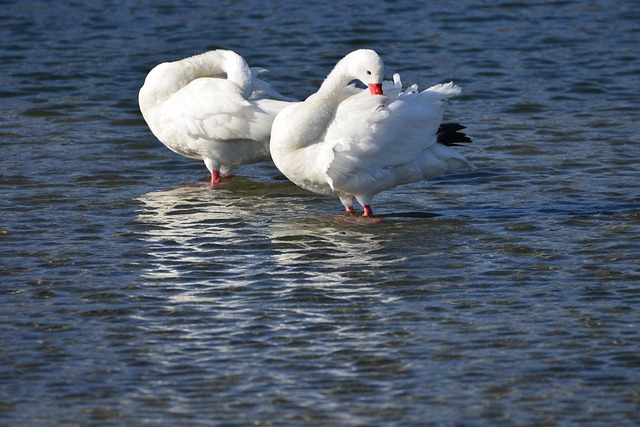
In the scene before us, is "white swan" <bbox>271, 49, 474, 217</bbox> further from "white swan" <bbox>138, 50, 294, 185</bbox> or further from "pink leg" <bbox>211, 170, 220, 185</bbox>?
"pink leg" <bbox>211, 170, 220, 185</bbox>

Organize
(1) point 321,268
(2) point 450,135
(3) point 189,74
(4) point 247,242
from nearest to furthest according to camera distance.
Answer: (1) point 321,268
(4) point 247,242
(2) point 450,135
(3) point 189,74

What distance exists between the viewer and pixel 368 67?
940 centimetres

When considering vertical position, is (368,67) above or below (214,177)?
above

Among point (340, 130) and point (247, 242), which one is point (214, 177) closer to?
point (247, 242)

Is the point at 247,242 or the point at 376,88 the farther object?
the point at 376,88

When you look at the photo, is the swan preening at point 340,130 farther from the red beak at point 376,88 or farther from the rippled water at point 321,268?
the rippled water at point 321,268

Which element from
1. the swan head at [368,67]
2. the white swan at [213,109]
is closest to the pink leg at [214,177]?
the white swan at [213,109]

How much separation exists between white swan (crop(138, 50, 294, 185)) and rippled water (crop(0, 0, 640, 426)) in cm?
40

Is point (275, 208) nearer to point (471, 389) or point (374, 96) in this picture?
point (374, 96)

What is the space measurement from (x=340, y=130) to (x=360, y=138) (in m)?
0.17

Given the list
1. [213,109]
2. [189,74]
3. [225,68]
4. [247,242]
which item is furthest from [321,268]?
[189,74]

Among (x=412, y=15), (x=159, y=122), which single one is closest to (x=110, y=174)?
(x=159, y=122)

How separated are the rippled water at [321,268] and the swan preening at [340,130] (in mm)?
447

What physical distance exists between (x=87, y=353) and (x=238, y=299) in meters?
1.23
